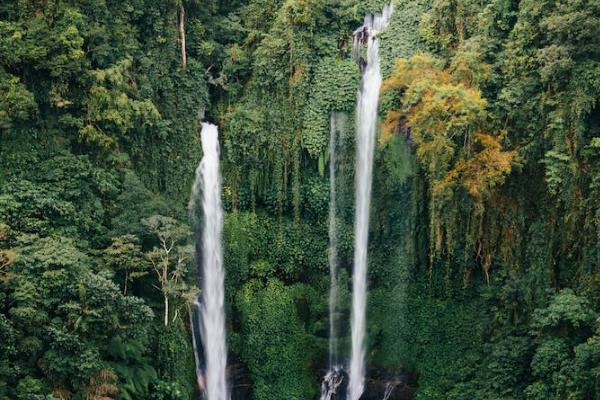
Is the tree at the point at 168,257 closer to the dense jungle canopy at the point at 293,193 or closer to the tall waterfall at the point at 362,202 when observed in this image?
the dense jungle canopy at the point at 293,193

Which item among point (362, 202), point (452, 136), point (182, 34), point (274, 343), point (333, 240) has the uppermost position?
point (182, 34)

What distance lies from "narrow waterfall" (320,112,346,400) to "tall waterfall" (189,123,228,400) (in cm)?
261

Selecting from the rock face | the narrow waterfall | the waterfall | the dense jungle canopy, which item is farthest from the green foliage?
the rock face

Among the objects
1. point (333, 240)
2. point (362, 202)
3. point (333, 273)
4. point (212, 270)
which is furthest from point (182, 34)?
point (333, 273)

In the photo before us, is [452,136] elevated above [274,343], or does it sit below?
above

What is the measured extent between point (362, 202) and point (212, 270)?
410 cm

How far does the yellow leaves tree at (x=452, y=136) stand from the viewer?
1938 cm

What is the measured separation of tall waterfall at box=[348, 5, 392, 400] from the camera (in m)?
22.2

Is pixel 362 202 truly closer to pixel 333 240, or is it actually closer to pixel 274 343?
pixel 333 240

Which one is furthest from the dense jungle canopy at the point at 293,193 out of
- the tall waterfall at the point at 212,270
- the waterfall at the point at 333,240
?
the tall waterfall at the point at 212,270

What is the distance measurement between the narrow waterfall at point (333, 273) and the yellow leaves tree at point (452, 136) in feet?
6.61

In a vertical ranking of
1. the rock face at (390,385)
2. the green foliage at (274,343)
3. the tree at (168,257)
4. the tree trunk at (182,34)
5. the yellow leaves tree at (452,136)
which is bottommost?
the rock face at (390,385)

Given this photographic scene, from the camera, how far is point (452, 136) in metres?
19.8

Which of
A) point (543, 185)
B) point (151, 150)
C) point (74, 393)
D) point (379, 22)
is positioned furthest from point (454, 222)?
point (74, 393)
